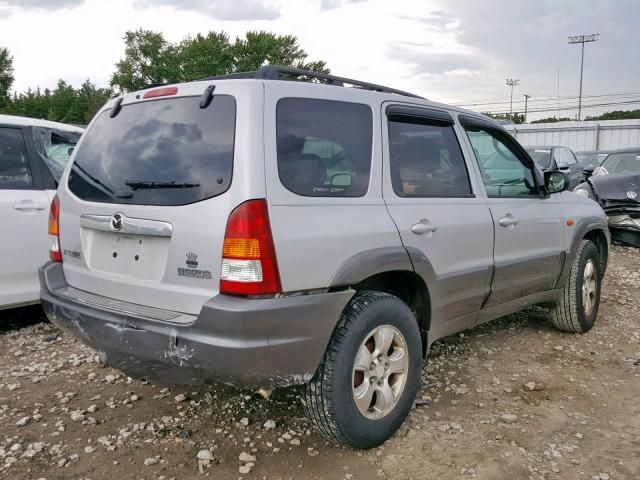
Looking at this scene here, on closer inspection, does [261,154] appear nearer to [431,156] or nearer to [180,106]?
[180,106]

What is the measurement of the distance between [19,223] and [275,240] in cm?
298

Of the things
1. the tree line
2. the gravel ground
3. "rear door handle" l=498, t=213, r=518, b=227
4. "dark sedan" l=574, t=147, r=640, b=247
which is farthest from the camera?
the tree line

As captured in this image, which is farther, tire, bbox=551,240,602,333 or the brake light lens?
tire, bbox=551,240,602,333

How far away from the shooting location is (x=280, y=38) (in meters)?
57.0

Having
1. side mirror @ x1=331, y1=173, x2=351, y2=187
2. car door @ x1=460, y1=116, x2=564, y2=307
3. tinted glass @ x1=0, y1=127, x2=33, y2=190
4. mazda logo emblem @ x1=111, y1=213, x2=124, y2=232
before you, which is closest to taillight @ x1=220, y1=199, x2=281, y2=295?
side mirror @ x1=331, y1=173, x2=351, y2=187

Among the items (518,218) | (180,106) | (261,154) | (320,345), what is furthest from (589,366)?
(180,106)

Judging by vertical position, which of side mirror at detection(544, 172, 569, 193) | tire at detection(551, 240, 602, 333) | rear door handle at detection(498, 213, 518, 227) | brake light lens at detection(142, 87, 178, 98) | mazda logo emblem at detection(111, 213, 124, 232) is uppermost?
brake light lens at detection(142, 87, 178, 98)

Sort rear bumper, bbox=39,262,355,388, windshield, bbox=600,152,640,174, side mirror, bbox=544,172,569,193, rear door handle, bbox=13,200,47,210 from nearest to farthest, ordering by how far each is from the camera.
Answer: rear bumper, bbox=39,262,355,388, side mirror, bbox=544,172,569,193, rear door handle, bbox=13,200,47,210, windshield, bbox=600,152,640,174

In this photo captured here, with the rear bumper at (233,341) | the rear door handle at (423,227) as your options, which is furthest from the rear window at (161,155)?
the rear door handle at (423,227)

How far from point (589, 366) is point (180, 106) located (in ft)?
11.2

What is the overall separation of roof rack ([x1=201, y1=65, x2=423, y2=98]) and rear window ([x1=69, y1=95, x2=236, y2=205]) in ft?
0.85

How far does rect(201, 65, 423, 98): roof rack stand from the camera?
8.86 feet

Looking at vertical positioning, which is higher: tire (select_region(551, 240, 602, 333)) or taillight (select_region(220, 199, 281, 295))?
taillight (select_region(220, 199, 281, 295))

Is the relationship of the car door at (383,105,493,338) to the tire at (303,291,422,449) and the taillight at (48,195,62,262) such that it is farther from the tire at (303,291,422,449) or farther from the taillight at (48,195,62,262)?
the taillight at (48,195,62,262)
